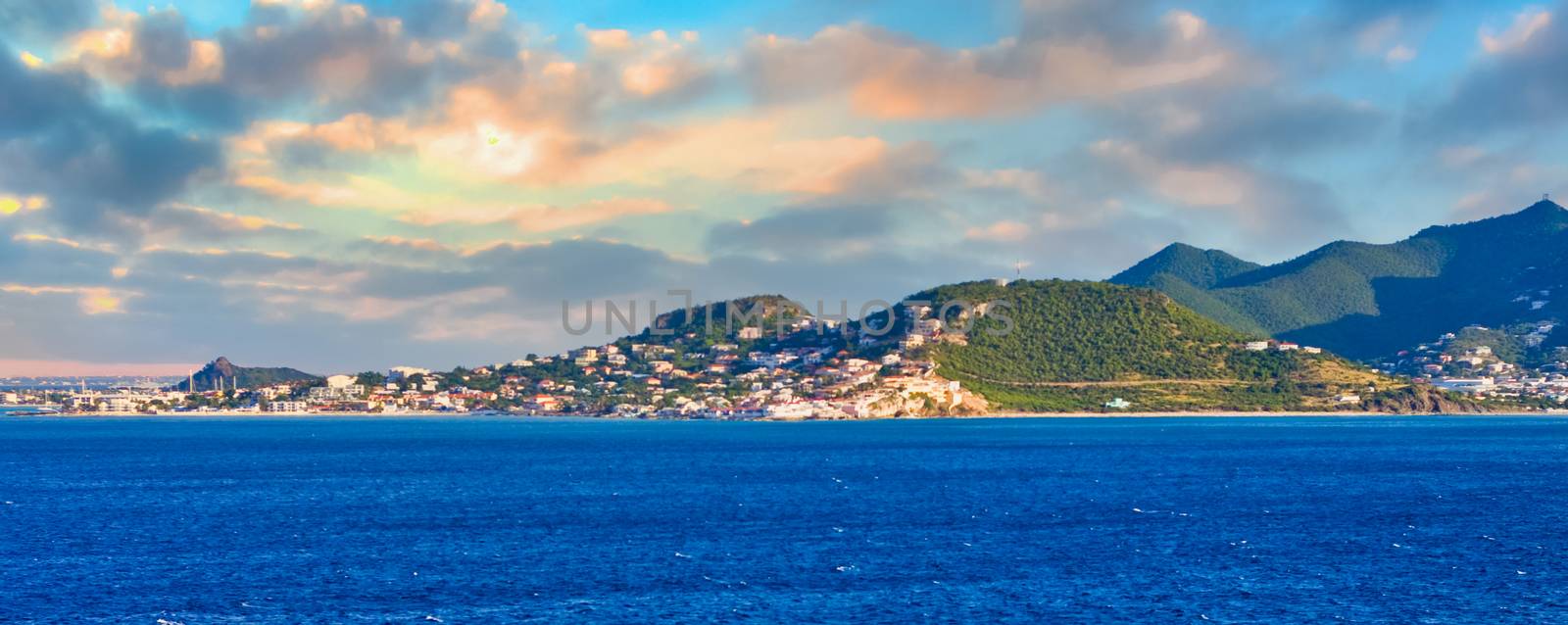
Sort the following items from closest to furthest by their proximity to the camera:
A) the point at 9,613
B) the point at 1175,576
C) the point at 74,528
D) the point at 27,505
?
1. the point at 9,613
2. the point at 1175,576
3. the point at 74,528
4. the point at 27,505

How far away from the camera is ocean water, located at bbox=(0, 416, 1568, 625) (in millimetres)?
53750

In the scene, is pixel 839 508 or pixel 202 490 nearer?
pixel 839 508

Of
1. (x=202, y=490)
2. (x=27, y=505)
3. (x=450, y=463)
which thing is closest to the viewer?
(x=27, y=505)

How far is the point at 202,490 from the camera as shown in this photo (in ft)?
336

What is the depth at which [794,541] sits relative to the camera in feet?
234

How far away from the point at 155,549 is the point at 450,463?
66390mm

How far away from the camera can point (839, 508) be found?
86.9 metres

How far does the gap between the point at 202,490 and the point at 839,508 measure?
48.6 m

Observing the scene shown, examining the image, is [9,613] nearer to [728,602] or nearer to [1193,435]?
[728,602]

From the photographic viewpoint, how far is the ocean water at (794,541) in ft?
176

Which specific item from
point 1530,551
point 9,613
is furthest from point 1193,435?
point 9,613

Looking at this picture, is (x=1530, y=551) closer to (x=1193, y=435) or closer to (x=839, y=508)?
(x=839, y=508)

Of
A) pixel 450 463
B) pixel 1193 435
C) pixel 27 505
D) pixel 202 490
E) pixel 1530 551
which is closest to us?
pixel 1530 551

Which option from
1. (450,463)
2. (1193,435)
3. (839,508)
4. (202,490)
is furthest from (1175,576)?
(1193,435)
